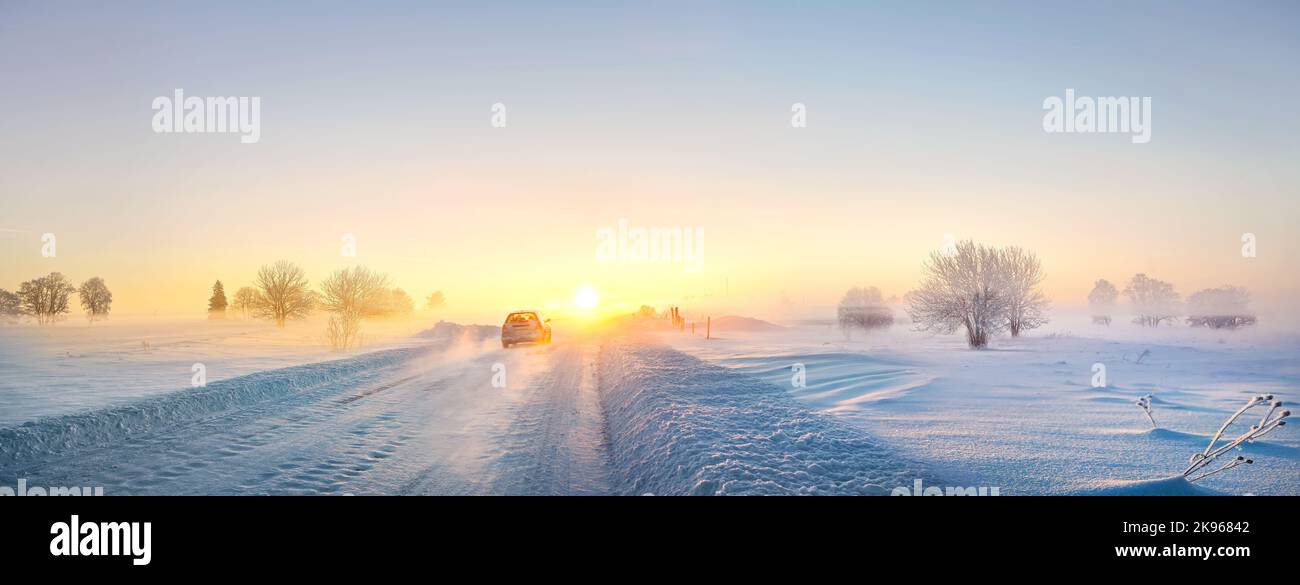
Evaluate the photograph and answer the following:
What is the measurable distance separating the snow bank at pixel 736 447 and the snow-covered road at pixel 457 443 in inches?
1.2

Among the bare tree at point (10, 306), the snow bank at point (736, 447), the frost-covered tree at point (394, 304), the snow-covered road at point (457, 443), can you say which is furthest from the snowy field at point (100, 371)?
the bare tree at point (10, 306)

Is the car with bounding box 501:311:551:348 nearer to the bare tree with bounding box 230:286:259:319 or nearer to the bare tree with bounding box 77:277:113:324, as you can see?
the bare tree with bounding box 230:286:259:319

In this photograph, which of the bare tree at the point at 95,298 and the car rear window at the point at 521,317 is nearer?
the car rear window at the point at 521,317

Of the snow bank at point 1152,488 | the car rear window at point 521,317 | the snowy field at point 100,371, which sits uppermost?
the car rear window at point 521,317

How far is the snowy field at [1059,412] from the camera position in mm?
5527

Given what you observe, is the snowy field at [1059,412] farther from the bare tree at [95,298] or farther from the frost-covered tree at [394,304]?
the bare tree at [95,298]

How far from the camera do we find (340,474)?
6.13 metres

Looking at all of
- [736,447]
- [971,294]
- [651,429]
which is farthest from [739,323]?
[736,447]

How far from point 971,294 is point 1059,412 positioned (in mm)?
20179

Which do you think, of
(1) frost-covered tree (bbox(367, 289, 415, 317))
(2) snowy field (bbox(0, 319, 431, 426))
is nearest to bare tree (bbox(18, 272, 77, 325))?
(1) frost-covered tree (bbox(367, 289, 415, 317))

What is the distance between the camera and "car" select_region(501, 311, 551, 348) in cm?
2695
